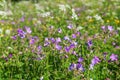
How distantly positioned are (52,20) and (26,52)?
2.38 meters

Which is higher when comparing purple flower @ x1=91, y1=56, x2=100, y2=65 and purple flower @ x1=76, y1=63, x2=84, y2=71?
purple flower @ x1=76, y1=63, x2=84, y2=71

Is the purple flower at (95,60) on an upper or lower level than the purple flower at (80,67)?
lower

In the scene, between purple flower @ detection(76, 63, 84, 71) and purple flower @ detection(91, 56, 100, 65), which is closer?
purple flower @ detection(76, 63, 84, 71)

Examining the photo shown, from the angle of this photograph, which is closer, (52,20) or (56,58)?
(56,58)

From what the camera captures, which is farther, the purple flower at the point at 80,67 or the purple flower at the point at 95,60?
the purple flower at the point at 95,60

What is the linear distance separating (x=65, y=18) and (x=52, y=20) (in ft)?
2.33

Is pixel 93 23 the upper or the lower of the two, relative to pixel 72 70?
lower

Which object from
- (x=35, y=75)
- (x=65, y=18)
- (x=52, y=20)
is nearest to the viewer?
(x=35, y=75)

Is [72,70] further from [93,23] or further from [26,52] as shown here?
[93,23]

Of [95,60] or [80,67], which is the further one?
[95,60]

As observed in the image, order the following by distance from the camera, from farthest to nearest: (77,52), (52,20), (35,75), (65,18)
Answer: (65,18)
(52,20)
(77,52)
(35,75)

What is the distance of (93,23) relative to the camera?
873cm

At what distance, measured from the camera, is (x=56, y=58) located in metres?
5.69

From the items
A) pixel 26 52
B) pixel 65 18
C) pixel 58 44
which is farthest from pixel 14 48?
pixel 65 18
